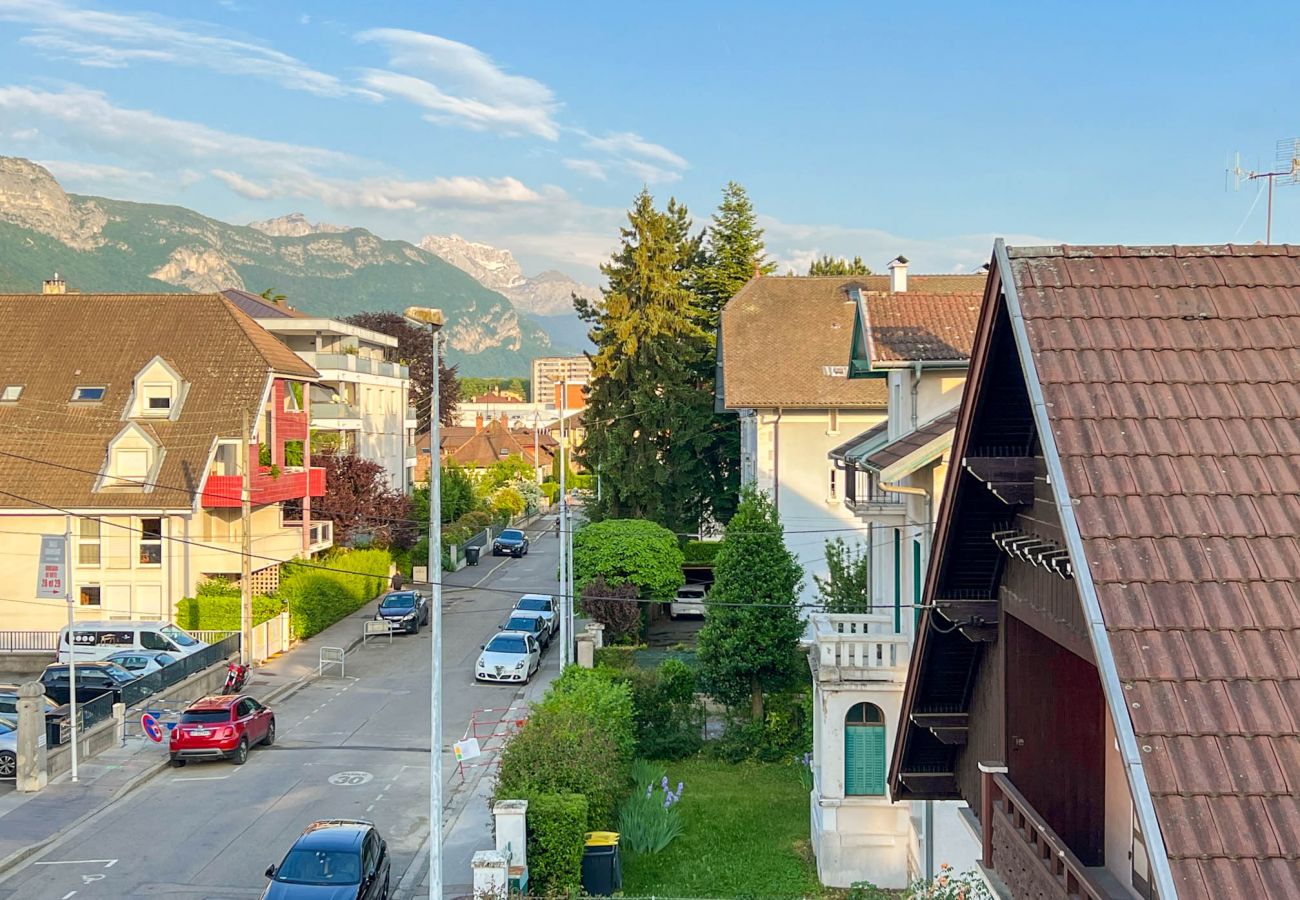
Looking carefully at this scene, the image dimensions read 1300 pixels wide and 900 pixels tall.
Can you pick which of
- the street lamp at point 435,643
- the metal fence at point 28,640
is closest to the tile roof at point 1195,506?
the street lamp at point 435,643

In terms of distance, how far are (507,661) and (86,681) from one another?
35.2 feet

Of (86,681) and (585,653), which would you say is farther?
(585,653)

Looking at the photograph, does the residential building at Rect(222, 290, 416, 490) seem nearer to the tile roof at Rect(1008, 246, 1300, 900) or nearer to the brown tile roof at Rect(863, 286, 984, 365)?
the brown tile roof at Rect(863, 286, 984, 365)

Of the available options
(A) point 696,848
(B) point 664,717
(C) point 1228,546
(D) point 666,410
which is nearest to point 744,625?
(B) point 664,717

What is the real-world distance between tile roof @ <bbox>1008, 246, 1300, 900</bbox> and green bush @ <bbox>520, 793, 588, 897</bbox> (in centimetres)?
1281

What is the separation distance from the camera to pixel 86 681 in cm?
2945

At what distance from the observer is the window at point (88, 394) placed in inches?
1593

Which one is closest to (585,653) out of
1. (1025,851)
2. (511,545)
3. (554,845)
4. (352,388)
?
(554,845)

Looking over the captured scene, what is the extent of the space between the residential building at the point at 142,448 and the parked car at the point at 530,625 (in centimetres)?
788

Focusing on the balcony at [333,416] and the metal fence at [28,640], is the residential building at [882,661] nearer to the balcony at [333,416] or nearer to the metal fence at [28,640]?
the metal fence at [28,640]

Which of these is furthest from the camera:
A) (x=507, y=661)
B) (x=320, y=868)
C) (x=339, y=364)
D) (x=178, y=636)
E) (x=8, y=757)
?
(x=339, y=364)

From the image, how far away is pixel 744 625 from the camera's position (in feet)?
87.8

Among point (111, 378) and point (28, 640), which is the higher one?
point (111, 378)

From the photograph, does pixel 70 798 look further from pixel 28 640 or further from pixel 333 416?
pixel 333 416
